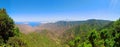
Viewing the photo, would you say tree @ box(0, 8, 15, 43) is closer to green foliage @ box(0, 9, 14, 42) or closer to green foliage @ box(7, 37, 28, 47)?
green foliage @ box(0, 9, 14, 42)

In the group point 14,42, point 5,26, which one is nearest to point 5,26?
point 5,26

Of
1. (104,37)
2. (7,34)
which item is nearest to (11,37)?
(7,34)

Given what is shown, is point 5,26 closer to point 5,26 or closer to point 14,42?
point 5,26

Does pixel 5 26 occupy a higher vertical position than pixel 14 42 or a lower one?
higher

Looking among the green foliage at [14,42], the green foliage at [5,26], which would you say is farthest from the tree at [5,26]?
the green foliage at [14,42]

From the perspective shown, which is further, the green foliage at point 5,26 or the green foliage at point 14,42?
the green foliage at point 5,26

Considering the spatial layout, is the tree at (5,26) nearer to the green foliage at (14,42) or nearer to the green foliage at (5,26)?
the green foliage at (5,26)

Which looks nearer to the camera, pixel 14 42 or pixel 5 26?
pixel 14 42

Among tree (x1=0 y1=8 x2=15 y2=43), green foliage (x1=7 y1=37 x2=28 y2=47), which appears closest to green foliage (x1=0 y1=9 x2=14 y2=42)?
tree (x1=0 y1=8 x2=15 y2=43)
